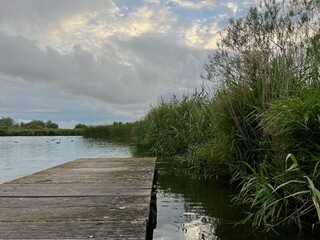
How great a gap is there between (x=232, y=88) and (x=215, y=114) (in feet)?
1.69

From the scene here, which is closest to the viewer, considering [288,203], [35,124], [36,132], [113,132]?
[288,203]

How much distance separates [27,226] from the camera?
7.64 feet

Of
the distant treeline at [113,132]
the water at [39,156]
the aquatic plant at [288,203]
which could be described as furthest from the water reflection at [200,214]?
the distant treeline at [113,132]

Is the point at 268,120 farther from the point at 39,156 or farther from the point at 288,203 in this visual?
the point at 39,156

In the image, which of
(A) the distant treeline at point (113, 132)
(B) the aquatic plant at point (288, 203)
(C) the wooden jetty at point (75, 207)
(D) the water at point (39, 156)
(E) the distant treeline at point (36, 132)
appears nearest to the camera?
(C) the wooden jetty at point (75, 207)

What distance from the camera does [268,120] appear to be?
433 centimetres

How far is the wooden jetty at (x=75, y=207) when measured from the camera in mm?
2203

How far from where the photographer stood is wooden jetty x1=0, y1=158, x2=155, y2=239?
220cm

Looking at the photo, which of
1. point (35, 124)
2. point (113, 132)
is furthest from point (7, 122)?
point (113, 132)

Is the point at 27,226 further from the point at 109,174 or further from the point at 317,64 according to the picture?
the point at 317,64

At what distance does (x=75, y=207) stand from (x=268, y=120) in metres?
2.66

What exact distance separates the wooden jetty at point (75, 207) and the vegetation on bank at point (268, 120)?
1.28 m

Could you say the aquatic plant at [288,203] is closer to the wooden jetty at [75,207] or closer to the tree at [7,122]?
the wooden jetty at [75,207]

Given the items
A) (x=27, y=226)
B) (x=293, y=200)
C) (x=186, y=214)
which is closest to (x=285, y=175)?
(x=293, y=200)
